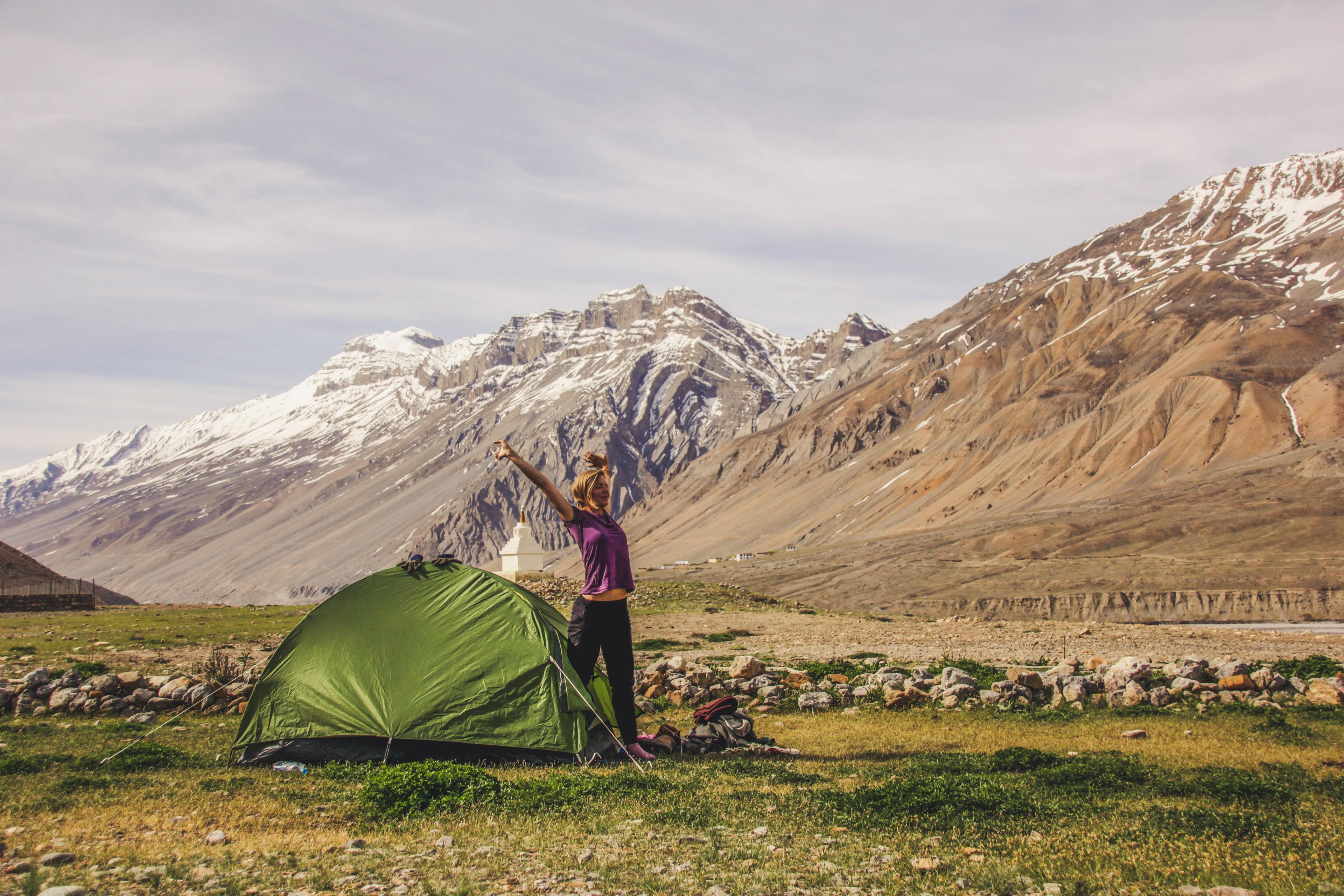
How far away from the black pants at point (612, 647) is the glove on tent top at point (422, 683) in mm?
568

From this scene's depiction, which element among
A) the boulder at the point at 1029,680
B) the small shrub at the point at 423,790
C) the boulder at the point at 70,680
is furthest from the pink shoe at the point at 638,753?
the boulder at the point at 70,680

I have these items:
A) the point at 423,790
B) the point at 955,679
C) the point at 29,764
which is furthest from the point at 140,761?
the point at 955,679

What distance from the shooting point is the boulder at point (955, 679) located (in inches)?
576

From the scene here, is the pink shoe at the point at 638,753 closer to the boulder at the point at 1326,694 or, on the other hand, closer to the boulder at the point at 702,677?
the boulder at the point at 702,677

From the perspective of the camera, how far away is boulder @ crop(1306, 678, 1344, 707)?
41.0ft

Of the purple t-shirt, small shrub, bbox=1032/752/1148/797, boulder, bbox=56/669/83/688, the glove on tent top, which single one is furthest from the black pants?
boulder, bbox=56/669/83/688

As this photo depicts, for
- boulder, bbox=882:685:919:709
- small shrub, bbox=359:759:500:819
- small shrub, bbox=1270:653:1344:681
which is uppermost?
small shrub, bbox=359:759:500:819

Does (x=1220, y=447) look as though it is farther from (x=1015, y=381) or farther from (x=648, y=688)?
(x=648, y=688)

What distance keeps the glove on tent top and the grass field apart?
687mm

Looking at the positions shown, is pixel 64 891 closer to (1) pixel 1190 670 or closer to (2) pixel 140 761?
(2) pixel 140 761

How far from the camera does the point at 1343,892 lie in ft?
18.1

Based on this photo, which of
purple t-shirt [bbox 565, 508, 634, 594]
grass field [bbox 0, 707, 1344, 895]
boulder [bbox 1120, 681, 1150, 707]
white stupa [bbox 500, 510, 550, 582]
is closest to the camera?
grass field [bbox 0, 707, 1344, 895]

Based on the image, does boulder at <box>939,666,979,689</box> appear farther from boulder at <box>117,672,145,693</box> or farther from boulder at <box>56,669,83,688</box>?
boulder at <box>56,669,83,688</box>

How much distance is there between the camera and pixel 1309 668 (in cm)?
1703
